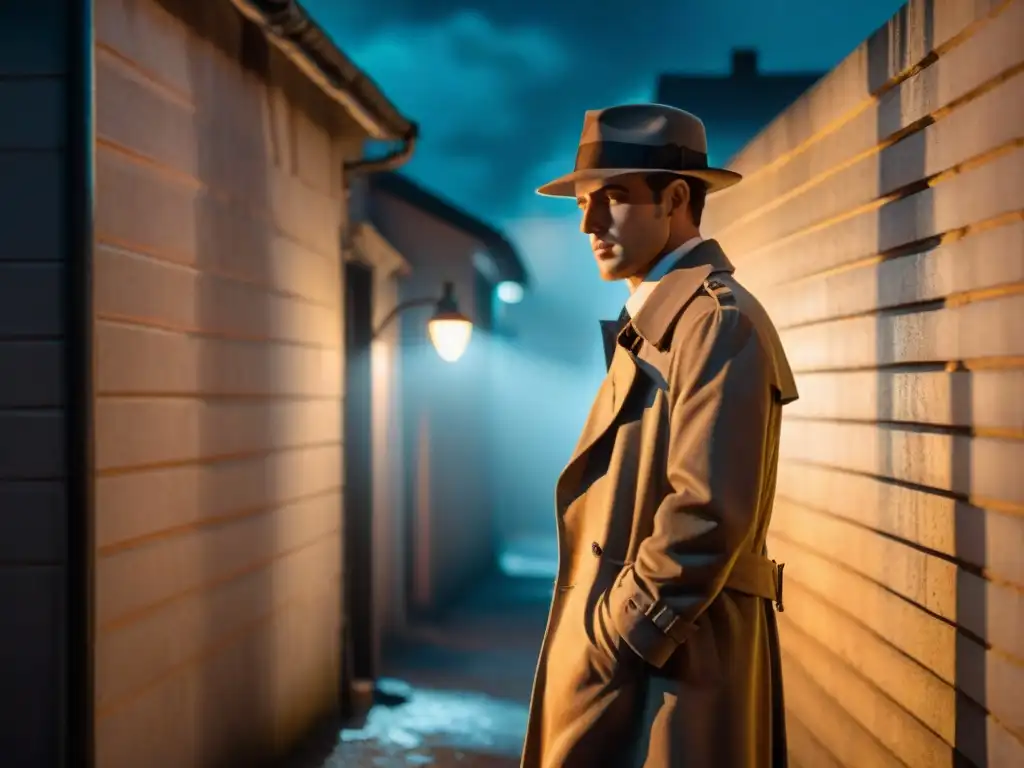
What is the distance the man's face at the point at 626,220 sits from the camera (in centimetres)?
282

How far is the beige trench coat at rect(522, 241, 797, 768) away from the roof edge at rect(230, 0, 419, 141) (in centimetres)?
322

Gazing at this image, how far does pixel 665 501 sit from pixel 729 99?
18.3 metres

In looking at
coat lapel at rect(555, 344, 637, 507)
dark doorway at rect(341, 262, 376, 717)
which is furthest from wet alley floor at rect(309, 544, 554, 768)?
coat lapel at rect(555, 344, 637, 507)

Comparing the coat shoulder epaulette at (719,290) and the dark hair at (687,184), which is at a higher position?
the dark hair at (687,184)

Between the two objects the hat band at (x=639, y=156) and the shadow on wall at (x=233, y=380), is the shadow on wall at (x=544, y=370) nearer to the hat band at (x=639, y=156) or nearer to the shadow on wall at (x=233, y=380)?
the shadow on wall at (x=233, y=380)

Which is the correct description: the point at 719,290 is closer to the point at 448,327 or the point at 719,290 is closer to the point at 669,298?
the point at 669,298

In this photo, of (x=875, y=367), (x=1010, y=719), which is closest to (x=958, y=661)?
(x=1010, y=719)

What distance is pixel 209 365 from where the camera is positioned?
16.0 feet

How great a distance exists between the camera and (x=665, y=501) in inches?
98.4

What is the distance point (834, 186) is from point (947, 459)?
130cm

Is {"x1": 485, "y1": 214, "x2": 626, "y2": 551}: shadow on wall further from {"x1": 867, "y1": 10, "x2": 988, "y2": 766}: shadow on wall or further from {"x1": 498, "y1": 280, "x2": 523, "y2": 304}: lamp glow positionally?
{"x1": 867, "y1": 10, "x2": 988, "y2": 766}: shadow on wall

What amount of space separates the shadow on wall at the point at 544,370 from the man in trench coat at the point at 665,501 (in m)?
14.9

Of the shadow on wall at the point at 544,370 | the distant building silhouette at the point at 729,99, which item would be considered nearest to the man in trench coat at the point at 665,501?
the shadow on wall at the point at 544,370

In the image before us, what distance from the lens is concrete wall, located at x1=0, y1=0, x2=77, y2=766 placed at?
360 centimetres
